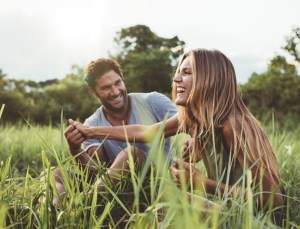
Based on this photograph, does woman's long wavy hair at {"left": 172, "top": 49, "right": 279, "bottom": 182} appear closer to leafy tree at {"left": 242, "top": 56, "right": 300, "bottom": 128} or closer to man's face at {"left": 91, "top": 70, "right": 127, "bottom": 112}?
man's face at {"left": 91, "top": 70, "right": 127, "bottom": 112}

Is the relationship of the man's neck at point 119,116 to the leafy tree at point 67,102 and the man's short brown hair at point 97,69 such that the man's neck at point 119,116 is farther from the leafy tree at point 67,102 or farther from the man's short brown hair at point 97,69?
the leafy tree at point 67,102

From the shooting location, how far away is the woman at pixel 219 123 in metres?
1.87

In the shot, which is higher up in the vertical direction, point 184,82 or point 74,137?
point 184,82

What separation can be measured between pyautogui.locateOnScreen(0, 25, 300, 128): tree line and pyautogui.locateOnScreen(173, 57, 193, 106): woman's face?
655 cm

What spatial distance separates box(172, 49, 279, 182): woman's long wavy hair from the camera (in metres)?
1.91

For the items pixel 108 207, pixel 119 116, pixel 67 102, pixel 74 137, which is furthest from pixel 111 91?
pixel 67 102

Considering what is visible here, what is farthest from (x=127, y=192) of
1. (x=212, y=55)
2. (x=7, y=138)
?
(x=7, y=138)

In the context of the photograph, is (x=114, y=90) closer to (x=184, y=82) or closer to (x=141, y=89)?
(x=184, y=82)

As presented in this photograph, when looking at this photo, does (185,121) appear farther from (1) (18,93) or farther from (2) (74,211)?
(1) (18,93)

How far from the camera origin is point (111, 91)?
3.35 m

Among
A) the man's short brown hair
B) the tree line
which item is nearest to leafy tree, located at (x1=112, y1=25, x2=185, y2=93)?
the tree line

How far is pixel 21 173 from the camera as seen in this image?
4828mm

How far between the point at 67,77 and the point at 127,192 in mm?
9331

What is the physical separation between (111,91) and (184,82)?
1.29m
